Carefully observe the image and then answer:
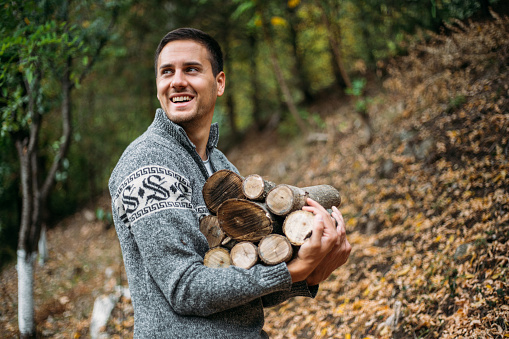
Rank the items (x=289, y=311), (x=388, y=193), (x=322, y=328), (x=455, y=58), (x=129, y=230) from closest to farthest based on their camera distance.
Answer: (x=129, y=230)
(x=322, y=328)
(x=289, y=311)
(x=388, y=193)
(x=455, y=58)

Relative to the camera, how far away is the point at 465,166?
462 cm

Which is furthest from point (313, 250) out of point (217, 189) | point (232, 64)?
point (232, 64)

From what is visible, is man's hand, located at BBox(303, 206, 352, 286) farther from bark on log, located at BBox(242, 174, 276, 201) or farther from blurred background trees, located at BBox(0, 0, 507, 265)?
blurred background trees, located at BBox(0, 0, 507, 265)

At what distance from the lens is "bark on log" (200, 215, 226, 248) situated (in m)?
1.74

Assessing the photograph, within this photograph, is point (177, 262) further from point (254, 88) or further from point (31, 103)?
point (254, 88)

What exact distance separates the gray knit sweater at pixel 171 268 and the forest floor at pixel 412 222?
2272mm

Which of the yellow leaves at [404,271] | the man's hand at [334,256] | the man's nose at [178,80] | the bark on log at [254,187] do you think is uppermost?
the man's nose at [178,80]

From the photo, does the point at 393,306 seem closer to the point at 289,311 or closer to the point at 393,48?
the point at 289,311

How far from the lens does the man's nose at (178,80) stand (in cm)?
179

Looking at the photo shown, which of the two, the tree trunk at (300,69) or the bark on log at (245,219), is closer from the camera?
the bark on log at (245,219)

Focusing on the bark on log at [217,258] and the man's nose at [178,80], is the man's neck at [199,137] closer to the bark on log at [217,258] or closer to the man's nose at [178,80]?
the man's nose at [178,80]

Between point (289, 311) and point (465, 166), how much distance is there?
3.07 meters

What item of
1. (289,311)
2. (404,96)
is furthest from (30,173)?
(404,96)

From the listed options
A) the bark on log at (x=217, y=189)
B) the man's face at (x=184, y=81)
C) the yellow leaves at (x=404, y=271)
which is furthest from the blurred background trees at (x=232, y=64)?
the bark on log at (x=217, y=189)
